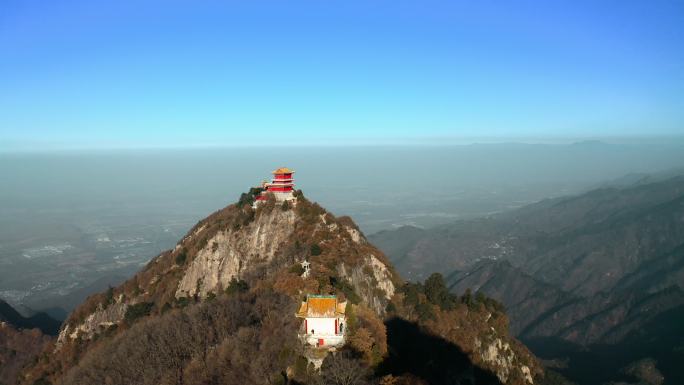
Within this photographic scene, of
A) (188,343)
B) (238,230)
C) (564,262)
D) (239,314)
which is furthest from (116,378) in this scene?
(564,262)

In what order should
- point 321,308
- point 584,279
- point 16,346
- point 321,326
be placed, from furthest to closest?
point 584,279 → point 16,346 → point 321,326 → point 321,308

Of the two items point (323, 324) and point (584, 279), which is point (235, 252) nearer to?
point (323, 324)

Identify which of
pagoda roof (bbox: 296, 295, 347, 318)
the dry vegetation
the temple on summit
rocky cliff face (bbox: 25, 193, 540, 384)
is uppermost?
the temple on summit

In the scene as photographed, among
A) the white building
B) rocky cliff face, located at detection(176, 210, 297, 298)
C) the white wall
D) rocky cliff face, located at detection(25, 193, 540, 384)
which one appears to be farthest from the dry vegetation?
the white wall

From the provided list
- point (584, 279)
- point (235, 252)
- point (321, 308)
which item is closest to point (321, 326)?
point (321, 308)

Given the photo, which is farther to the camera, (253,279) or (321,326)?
(253,279)

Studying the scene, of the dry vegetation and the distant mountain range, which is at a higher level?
the dry vegetation

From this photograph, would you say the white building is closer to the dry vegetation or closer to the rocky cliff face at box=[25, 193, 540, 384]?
the rocky cliff face at box=[25, 193, 540, 384]
